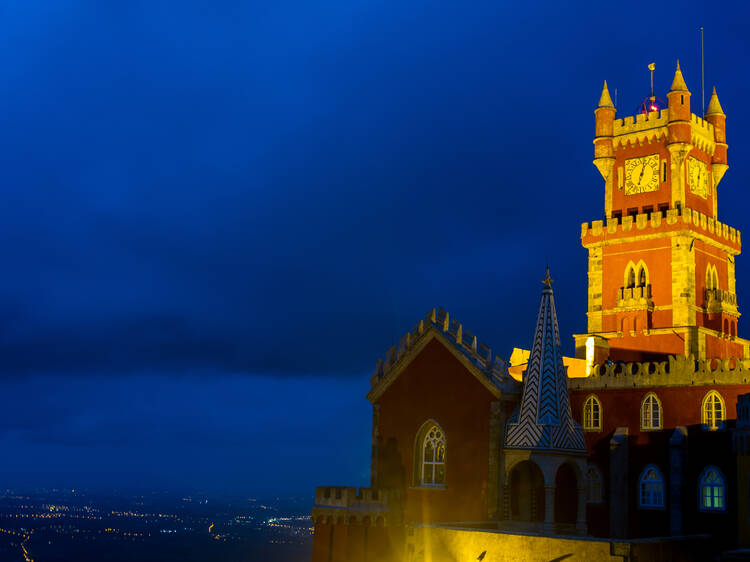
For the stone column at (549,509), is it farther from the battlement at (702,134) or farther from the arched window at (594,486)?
the battlement at (702,134)

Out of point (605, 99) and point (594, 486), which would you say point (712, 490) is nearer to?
point (594, 486)

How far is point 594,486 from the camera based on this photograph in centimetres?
4081

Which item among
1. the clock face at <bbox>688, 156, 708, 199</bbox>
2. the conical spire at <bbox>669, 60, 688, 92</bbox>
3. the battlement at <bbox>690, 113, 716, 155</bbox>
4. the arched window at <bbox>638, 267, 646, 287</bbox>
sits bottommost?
the arched window at <bbox>638, 267, 646, 287</bbox>

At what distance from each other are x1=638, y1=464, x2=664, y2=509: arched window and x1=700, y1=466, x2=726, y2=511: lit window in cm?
191

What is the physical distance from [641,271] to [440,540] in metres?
25.0

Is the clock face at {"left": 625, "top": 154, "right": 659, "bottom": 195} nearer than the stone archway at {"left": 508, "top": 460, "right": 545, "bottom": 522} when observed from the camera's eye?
No

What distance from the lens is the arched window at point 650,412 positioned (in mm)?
39275

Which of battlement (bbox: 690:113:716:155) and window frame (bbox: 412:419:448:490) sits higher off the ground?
battlement (bbox: 690:113:716:155)

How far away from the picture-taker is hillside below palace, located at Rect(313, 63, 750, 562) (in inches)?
1366

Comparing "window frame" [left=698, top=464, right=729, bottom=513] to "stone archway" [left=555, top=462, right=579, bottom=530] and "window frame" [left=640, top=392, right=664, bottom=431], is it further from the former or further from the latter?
"stone archway" [left=555, top=462, right=579, bottom=530]

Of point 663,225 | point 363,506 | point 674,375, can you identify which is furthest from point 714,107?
point 363,506

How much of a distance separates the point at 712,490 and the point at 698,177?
23.6 meters

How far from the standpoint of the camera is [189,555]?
496ft

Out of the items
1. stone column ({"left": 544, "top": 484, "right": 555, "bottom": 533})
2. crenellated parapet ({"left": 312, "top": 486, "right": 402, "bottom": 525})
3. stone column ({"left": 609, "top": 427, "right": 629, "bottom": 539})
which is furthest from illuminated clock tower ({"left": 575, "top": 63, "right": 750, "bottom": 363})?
crenellated parapet ({"left": 312, "top": 486, "right": 402, "bottom": 525})
